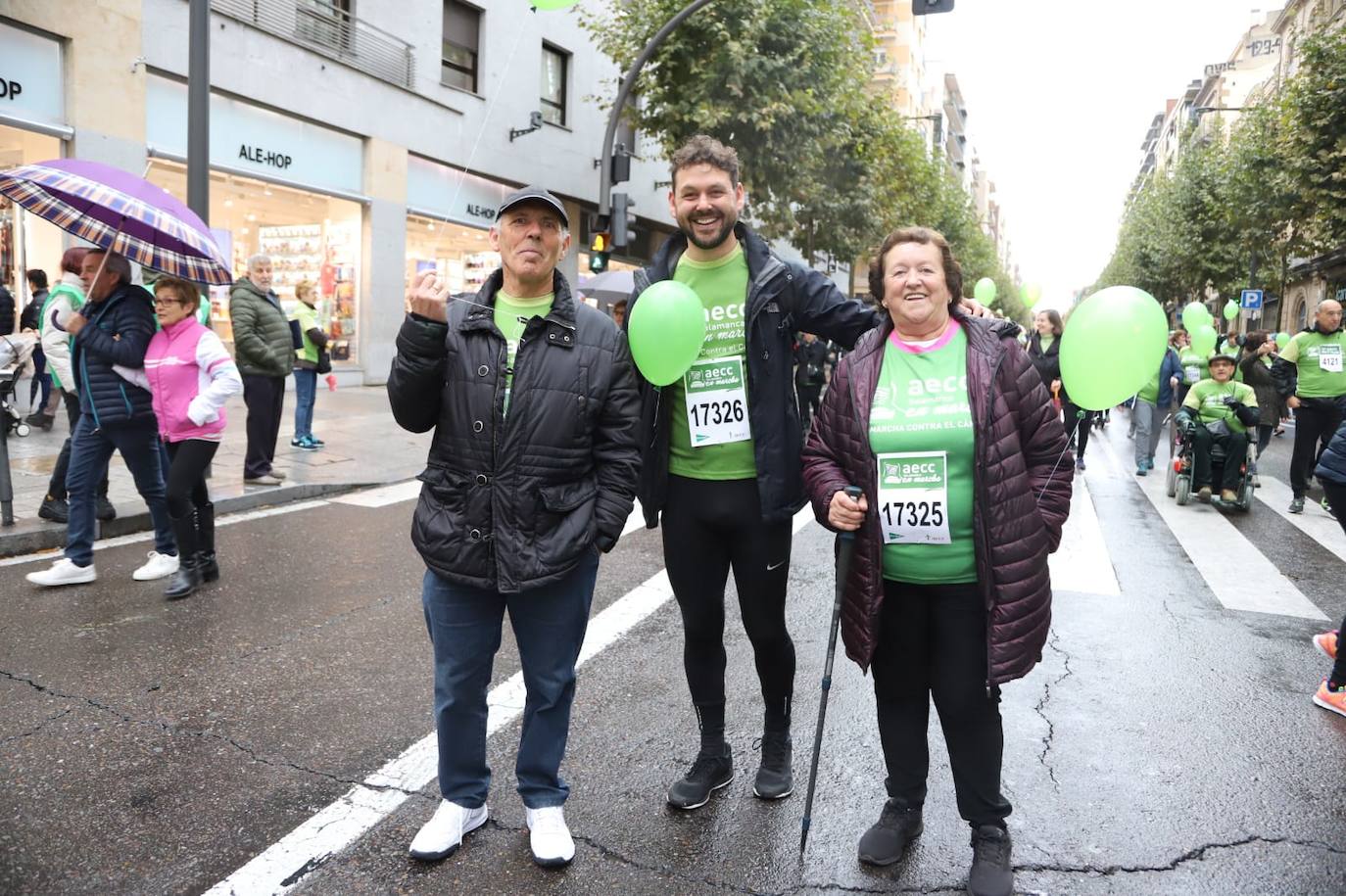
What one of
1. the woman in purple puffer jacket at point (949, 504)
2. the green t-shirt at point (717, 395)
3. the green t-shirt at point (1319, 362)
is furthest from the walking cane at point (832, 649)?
the green t-shirt at point (1319, 362)

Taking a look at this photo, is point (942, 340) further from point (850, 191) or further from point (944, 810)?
point (850, 191)

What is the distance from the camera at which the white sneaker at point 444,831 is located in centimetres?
271

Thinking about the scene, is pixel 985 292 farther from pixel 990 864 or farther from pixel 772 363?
pixel 990 864

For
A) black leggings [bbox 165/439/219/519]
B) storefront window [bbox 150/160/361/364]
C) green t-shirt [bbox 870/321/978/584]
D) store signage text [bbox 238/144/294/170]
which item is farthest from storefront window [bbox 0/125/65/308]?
green t-shirt [bbox 870/321/978/584]

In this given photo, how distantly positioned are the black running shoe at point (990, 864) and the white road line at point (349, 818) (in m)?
1.55

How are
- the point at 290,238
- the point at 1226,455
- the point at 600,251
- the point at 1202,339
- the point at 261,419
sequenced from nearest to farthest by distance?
the point at 1202,339 → the point at 261,419 → the point at 1226,455 → the point at 600,251 → the point at 290,238

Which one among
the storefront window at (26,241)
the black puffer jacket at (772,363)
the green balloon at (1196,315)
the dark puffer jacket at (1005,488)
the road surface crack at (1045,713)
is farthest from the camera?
the storefront window at (26,241)

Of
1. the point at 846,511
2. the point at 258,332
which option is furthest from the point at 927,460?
the point at 258,332

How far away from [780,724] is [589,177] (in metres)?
21.5

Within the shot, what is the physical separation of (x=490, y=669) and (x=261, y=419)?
Answer: 6534 mm

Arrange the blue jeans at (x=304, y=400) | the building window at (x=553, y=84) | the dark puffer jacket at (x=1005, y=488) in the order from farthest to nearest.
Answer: the building window at (x=553, y=84), the blue jeans at (x=304, y=400), the dark puffer jacket at (x=1005, y=488)

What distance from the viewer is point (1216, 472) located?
31.1 ft

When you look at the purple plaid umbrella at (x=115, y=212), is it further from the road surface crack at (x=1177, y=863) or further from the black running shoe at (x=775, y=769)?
the road surface crack at (x=1177, y=863)

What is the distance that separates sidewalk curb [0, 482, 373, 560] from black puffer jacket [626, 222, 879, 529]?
4.83 meters
